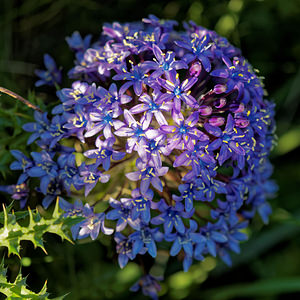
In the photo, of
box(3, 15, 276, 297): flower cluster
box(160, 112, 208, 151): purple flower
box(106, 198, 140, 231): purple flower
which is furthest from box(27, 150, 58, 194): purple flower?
box(160, 112, 208, 151): purple flower

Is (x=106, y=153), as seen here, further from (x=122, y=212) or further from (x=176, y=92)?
(x=176, y=92)

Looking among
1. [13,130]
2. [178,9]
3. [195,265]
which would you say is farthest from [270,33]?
[13,130]

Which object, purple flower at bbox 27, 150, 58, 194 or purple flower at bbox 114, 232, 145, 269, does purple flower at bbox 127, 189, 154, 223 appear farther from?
purple flower at bbox 27, 150, 58, 194

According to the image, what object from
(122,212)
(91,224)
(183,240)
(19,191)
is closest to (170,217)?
(183,240)

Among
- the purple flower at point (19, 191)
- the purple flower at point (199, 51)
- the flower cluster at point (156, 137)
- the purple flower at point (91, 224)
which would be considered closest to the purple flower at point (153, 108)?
the flower cluster at point (156, 137)

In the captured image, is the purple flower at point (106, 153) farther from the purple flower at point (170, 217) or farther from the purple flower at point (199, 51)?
the purple flower at point (199, 51)

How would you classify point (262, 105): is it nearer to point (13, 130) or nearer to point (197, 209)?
point (197, 209)
